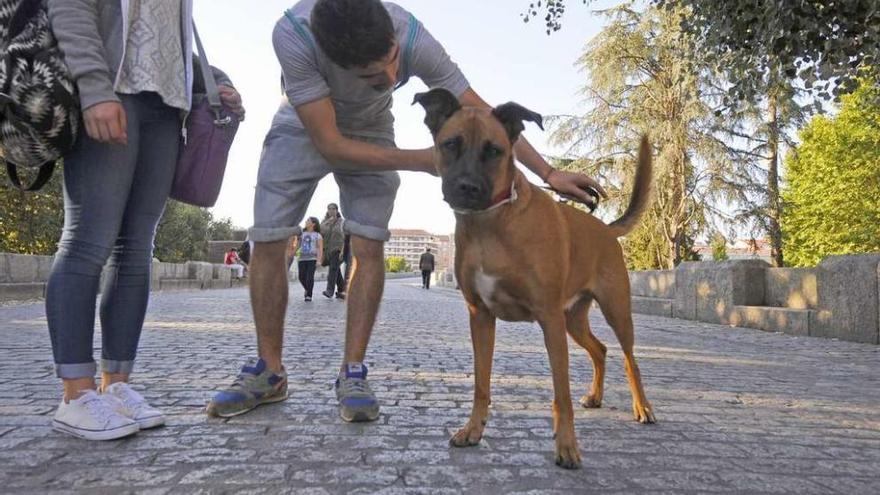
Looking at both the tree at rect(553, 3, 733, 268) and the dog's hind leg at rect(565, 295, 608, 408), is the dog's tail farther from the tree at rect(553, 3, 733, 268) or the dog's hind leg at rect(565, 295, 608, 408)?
the tree at rect(553, 3, 733, 268)

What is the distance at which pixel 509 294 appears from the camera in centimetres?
296

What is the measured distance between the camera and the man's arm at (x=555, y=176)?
125 inches

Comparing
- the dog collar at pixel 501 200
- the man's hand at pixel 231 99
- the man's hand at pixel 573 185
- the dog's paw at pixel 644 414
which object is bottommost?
the dog's paw at pixel 644 414

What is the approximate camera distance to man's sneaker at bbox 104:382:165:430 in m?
2.93

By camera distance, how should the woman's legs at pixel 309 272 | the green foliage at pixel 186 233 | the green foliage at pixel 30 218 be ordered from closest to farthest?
the woman's legs at pixel 309 272 → the green foliage at pixel 30 218 → the green foliage at pixel 186 233

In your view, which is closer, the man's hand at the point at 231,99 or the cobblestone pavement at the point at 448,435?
the cobblestone pavement at the point at 448,435

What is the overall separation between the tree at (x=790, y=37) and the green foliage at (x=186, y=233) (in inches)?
1409

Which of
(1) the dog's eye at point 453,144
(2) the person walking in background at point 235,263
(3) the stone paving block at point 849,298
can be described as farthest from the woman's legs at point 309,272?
(2) the person walking in background at point 235,263

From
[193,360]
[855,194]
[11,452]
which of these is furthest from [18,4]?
[855,194]

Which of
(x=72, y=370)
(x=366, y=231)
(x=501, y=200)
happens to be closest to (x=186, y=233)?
(x=366, y=231)

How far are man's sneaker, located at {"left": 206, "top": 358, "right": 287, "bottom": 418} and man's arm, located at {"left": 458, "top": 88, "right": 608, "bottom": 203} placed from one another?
1712 mm

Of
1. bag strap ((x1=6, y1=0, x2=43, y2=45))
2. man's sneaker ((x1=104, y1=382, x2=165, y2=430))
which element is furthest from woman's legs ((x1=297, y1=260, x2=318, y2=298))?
bag strap ((x1=6, y1=0, x2=43, y2=45))

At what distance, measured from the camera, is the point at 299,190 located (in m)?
3.74

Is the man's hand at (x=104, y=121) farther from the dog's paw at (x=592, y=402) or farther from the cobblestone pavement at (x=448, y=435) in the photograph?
the dog's paw at (x=592, y=402)
